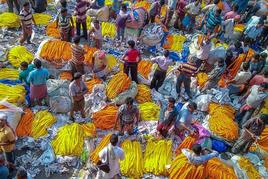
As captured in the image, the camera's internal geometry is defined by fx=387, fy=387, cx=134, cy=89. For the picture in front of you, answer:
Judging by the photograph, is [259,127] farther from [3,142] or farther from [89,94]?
[3,142]

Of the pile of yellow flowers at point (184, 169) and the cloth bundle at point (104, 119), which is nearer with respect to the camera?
the pile of yellow flowers at point (184, 169)

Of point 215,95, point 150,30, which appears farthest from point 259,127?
point 150,30

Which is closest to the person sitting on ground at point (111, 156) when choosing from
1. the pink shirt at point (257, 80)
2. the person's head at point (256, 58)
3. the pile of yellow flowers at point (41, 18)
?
the pink shirt at point (257, 80)

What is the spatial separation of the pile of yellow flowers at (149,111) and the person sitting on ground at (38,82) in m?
2.72

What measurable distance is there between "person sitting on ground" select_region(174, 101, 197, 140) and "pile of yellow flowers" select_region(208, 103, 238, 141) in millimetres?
1111

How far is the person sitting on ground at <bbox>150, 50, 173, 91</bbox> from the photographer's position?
36.0ft

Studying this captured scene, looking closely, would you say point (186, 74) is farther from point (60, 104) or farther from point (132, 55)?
point (60, 104)

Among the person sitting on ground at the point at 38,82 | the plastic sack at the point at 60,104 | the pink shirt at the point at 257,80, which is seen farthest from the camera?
the pink shirt at the point at 257,80

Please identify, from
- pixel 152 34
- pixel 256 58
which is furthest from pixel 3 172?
pixel 256 58

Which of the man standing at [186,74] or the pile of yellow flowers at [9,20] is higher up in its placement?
the pile of yellow flowers at [9,20]

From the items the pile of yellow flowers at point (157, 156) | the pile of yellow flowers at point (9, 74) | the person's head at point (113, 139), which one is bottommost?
the pile of yellow flowers at point (157, 156)

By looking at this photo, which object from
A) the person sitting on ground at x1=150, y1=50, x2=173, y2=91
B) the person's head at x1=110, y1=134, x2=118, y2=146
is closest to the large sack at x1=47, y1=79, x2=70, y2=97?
the person sitting on ground at x1=150, y1=50, x2=173, y2=91

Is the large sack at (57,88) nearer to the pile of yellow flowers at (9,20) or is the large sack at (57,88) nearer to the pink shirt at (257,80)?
the pile of yellow flowers at (9,20)

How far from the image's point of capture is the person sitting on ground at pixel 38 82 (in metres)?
9.60
